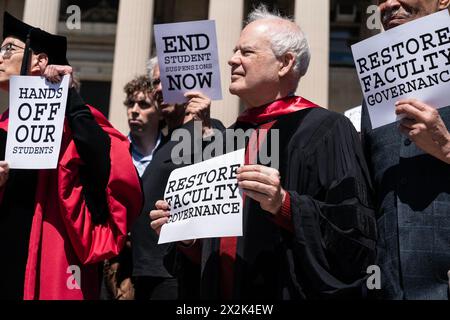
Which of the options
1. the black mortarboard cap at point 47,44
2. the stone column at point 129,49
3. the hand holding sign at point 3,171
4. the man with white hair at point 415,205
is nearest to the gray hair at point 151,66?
the black mortarboard cap at point 47,44

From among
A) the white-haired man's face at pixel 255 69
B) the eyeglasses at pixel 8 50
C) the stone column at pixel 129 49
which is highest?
the stone column at pixel 129 49

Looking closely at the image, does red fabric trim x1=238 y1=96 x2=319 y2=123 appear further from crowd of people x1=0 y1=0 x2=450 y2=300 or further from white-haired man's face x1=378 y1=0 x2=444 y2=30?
white-haired man's face x1=378 y1=0 x2=444 y2=30

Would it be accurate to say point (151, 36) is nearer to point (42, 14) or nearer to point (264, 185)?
point (42, 14)

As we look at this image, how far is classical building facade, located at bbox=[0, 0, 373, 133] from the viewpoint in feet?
74.5

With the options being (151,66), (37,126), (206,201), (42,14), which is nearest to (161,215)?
(206,201)

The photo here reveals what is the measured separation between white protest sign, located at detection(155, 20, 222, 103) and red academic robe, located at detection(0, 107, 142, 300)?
1271 millimetres

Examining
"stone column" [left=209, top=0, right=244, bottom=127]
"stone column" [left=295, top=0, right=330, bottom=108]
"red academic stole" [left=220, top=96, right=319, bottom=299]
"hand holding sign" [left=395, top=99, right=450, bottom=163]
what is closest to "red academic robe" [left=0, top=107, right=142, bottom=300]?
"red academic stole" [left=220, top=96, right=319, bottom=299]

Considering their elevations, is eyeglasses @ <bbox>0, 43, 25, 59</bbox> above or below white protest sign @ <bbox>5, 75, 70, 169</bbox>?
above

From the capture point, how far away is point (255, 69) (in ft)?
14.2

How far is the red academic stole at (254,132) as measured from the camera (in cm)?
404

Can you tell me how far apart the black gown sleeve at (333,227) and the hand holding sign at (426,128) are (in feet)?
1.48

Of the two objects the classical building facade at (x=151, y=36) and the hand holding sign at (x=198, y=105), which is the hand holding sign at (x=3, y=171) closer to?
the hand holding sign at (x=198, y=105)
